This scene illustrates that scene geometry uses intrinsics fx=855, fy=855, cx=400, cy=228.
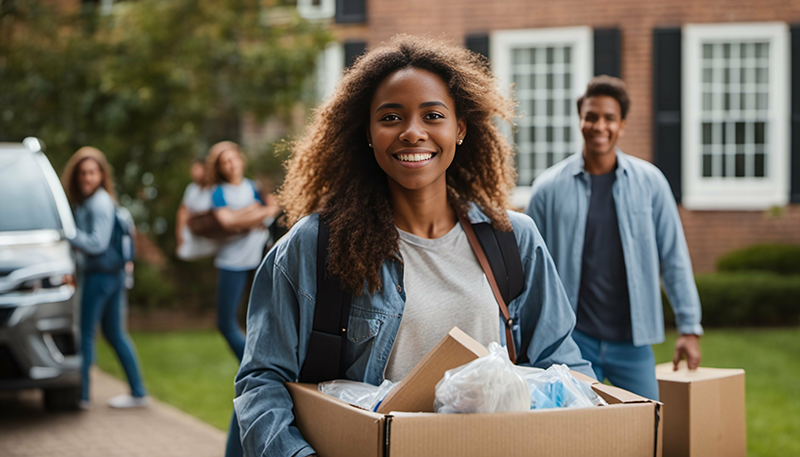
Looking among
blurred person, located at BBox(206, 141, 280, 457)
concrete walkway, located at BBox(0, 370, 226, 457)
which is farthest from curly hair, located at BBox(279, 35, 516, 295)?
blurred person, located at BBox(206, 141, 280, 457)

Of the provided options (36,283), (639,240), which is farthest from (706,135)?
(36,283)

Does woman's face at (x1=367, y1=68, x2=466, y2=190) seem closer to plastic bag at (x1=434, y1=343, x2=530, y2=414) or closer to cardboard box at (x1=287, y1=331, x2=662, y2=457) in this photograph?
cardboard box at (x1=287, y1=331, x2=662, y2=457)

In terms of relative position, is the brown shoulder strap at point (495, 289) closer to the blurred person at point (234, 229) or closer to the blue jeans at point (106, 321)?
the blurred person at point (234, 229)

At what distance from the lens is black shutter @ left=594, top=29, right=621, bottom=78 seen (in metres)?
11.8

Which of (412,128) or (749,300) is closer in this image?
(412,128)

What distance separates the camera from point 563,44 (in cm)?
1215

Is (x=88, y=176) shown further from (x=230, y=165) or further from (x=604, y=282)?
(x=604, y=282)

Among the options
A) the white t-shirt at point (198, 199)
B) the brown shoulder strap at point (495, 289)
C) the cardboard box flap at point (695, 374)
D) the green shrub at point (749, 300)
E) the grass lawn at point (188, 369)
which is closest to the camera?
the brown shoulder strap at point (495, 289)

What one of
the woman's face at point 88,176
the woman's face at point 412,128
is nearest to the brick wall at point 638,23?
the woman's face at point 88,176

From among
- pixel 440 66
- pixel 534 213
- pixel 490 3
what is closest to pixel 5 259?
pixel 534 213

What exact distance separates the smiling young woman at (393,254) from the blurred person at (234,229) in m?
3.73

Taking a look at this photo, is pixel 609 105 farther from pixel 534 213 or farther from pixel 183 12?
pixel 183 12

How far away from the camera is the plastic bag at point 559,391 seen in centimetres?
190

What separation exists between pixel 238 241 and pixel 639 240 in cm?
331
